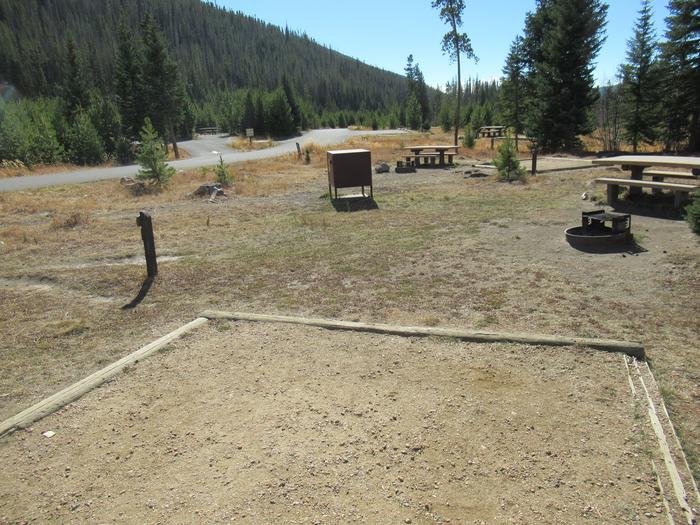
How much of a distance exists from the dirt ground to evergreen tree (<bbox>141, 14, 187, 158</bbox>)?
86.6 feet

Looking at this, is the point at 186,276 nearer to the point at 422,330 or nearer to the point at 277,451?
the point at 422,330

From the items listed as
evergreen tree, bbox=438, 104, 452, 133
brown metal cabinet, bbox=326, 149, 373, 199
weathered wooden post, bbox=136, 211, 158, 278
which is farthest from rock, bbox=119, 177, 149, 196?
evergreen tree, bbox=438, 104, 452, 133

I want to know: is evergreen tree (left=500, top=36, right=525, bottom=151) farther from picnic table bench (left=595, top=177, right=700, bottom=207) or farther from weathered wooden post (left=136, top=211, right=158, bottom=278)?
weathered wooden post (left=136, top=211, right=158, bottom=278)

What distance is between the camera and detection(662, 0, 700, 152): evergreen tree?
19.4 m

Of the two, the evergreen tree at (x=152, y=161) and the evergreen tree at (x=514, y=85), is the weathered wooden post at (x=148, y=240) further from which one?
the evergreen tree at (x=514, y=85)

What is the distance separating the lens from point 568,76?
84.5 feet

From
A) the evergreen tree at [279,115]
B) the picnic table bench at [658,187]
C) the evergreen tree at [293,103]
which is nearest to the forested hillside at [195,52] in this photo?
the evergreen tree at [293,103]

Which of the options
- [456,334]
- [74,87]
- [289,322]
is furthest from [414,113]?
[456,334]

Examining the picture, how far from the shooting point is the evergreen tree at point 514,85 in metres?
32.0

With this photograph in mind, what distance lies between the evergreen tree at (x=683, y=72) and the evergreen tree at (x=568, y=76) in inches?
193

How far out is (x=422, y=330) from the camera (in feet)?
13.9

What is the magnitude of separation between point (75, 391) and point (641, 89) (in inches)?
1079

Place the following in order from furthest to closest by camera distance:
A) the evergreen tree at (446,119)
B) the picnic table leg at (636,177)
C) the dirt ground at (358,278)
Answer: the evergreen tree at (446,119), the picnic table leg at (636,177), the dirt ground at (358,278)

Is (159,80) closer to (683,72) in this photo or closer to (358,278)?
(683,72)
